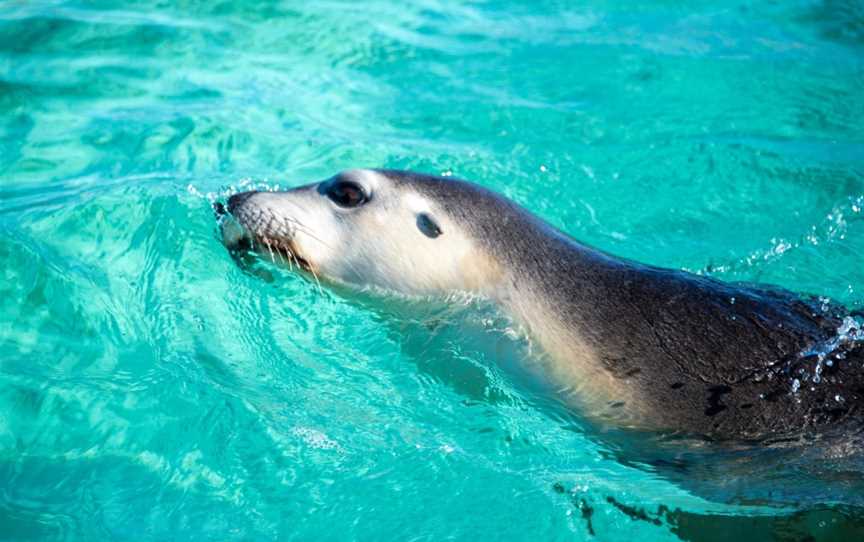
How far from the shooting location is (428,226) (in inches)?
156

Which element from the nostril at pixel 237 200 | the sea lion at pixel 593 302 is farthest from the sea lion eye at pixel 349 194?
the nostril at pixel 237 200

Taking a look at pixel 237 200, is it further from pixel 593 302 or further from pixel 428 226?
pixel 593 302

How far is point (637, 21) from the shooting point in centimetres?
891

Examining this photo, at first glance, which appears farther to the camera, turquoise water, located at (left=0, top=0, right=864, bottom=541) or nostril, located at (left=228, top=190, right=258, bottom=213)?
nostril, located at (left=228, top=190, right=258, bottom=213)

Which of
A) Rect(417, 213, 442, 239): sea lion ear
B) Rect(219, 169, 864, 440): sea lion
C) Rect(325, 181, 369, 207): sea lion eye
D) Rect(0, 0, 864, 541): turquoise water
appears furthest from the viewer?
Rect(325, 181, 369, 207): sea lion eye

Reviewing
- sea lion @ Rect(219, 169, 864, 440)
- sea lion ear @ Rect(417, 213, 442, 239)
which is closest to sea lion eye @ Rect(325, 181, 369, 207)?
sea lion @ Rect(219, 169, 864, 440)

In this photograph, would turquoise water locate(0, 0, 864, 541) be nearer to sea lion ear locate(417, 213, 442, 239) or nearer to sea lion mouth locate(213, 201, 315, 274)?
sea lion mouth locate(213, 201, 315, 274)

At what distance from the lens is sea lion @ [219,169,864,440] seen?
10.9ft

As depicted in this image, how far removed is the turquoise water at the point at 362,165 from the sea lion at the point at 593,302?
192 millimetres

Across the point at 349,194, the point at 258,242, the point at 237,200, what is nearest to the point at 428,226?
the point at 349,194

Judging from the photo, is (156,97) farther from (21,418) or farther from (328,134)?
(21,418)

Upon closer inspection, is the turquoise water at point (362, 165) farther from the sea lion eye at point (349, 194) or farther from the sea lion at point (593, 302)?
the sea lion eye at point (349, 194)

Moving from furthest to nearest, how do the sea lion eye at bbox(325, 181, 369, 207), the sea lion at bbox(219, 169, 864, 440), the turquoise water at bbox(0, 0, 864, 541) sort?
1. the sea lion eye at bbox(325, 181, 369, 207)
2. the turquoise water at bbox(0, 0, 864, 541)
3. the sea lion at bbox(219, 169, 864, 440)

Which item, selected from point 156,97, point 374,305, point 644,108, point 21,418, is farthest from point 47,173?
point 644,108
